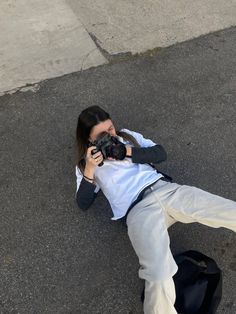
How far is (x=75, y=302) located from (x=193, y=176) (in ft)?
4.17

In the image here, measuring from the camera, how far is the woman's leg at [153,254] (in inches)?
102

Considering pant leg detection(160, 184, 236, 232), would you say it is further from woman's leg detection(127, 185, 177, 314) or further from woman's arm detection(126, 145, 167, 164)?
woman's arm detection(126, 145, 167, 164)

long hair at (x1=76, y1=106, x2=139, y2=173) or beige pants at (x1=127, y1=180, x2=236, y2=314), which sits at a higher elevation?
long hair at (x1=76, y1=106, x2=139, y2=173)

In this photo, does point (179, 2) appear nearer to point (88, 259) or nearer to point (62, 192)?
point (62, 192)

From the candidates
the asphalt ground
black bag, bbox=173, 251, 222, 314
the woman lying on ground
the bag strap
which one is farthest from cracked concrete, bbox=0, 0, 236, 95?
black bag, bbox=173, 251, 222, 314

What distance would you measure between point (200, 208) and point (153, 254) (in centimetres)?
43

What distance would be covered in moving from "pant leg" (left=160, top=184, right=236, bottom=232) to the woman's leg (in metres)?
0.09

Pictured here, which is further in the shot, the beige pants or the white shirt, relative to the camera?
the white shirt

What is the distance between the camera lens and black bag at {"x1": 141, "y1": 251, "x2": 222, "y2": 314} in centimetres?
286

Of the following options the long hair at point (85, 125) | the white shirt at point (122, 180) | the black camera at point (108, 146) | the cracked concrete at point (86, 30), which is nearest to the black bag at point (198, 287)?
the white shirt at point (122, 180)

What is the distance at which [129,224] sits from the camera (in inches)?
116

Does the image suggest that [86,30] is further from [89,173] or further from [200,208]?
[200,208]

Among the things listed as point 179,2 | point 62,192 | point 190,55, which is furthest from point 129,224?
point 179,2

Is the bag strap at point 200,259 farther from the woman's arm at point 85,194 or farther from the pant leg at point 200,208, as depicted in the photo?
the woman's arm at point 85,194
